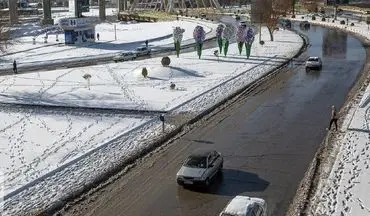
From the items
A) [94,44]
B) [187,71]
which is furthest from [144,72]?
[94,44]

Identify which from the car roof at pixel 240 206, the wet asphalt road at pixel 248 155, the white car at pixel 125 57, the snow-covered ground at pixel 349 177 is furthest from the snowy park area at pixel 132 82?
the car roof at pixel 240 206

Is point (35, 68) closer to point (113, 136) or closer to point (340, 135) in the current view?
point (113, 136)

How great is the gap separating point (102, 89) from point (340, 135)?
60.1 feet

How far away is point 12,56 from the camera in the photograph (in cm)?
6119

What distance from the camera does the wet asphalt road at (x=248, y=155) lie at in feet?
58.2

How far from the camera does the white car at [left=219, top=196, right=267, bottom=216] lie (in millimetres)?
15086

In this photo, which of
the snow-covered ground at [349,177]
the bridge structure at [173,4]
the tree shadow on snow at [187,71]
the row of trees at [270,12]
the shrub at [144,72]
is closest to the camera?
the snow-covered ground at [349,177]

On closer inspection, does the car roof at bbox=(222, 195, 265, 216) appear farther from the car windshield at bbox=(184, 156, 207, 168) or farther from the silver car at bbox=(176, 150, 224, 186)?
the car windshield at bbox=(184, 156, 207, 168)

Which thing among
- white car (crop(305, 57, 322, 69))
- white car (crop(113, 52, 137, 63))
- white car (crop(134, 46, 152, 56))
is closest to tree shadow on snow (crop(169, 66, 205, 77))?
white car (crop(305, 57, 322, 69))

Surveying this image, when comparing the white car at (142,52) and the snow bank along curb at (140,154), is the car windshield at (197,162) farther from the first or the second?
the white car at (142,52)

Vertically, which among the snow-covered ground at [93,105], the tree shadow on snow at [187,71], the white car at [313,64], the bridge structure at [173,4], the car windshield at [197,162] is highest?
the bridge structure at [173,4]

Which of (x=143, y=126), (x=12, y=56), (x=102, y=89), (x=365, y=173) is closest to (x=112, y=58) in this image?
(x=12, y=56)

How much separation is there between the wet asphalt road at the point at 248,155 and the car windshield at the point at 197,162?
2.92ft

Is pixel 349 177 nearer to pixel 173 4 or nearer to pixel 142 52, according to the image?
pixel 142 52
